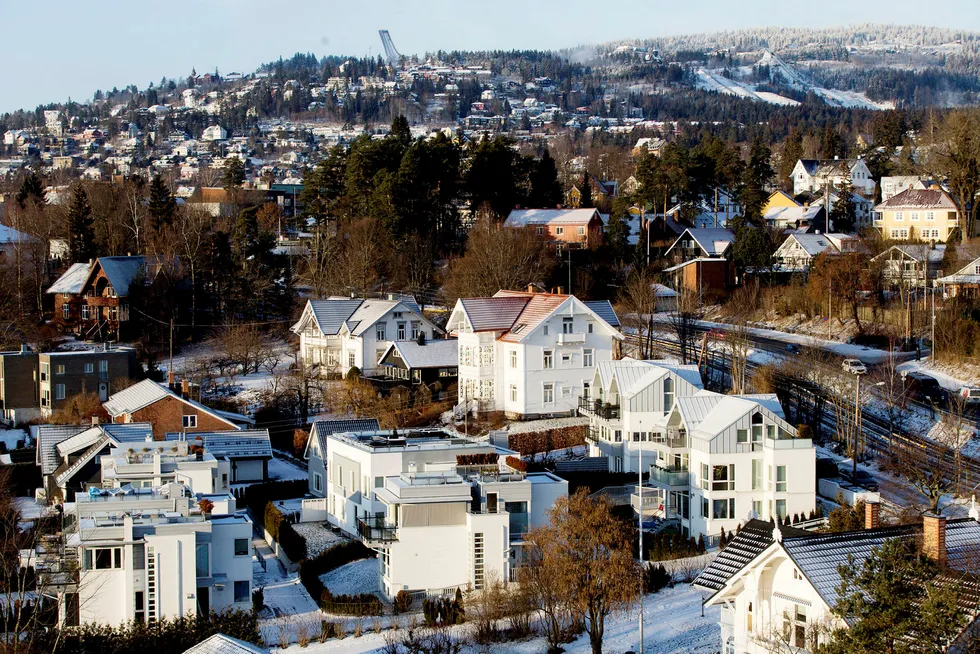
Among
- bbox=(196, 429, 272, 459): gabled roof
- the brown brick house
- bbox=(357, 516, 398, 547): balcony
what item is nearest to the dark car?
bbox=(357, 516, 398, 547): balcony

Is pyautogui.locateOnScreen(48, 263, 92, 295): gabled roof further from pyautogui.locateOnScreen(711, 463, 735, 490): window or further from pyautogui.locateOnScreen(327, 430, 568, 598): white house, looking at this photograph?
pyautogui.locateOnScreen(711, 463, 735, 490): window

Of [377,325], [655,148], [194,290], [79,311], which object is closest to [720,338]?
[377,325]

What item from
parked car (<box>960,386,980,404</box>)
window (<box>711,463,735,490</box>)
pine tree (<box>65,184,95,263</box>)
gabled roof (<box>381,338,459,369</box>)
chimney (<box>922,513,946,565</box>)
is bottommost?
window (<box>711,463,735,490</box>)

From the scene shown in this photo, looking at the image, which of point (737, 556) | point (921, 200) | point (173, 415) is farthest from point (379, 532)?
point (921, 200)

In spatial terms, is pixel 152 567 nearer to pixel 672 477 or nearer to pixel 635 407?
pixel 672 477

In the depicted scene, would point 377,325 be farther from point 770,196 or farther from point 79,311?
point 770,196

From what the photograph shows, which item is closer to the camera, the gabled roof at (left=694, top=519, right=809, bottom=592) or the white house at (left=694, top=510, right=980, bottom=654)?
the white house at (left=694, top=510, right=980, bottom=654)

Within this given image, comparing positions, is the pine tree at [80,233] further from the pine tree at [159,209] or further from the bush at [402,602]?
the bush at [402,602]
